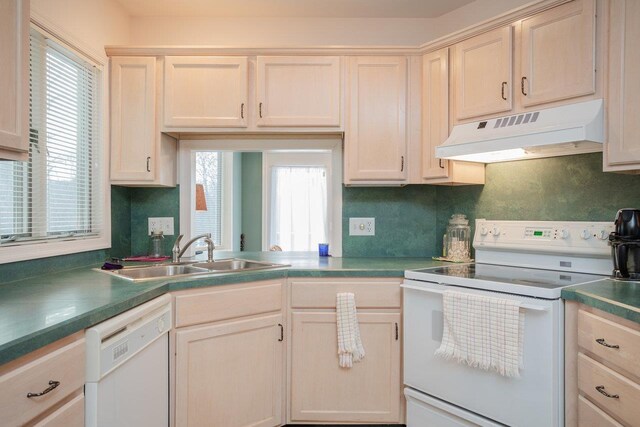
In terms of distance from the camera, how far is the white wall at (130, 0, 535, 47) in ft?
8.95

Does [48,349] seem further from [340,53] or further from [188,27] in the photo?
[188,27]

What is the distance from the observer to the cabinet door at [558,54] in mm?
1793

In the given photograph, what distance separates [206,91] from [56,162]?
87 cm

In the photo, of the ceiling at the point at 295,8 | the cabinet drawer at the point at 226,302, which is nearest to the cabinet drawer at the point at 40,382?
the cabinet drawer at the point at 226,302

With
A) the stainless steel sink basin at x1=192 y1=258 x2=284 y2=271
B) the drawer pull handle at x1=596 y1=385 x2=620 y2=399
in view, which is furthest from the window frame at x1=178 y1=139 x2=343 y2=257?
the drawer pull handle at x1=596 y1=385 x2=620 y2=399

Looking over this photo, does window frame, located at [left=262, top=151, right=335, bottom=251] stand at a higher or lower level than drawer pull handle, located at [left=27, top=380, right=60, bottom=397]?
higher

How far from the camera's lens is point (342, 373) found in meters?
2.15

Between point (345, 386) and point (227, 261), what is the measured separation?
979 mm

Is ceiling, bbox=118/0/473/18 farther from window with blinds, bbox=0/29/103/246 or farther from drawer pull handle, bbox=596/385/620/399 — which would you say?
drawer pull handle, bbox=596/385/620/399

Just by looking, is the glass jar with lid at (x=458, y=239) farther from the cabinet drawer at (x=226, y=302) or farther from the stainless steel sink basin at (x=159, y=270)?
the stainless steel sink basin at (x=159, y=270)

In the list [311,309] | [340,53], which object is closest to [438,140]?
[340,53]

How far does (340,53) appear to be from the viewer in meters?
2.46

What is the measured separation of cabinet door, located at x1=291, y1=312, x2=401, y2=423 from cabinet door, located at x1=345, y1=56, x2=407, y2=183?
0.85m

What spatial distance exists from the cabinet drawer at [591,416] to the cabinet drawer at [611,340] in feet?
0.59
